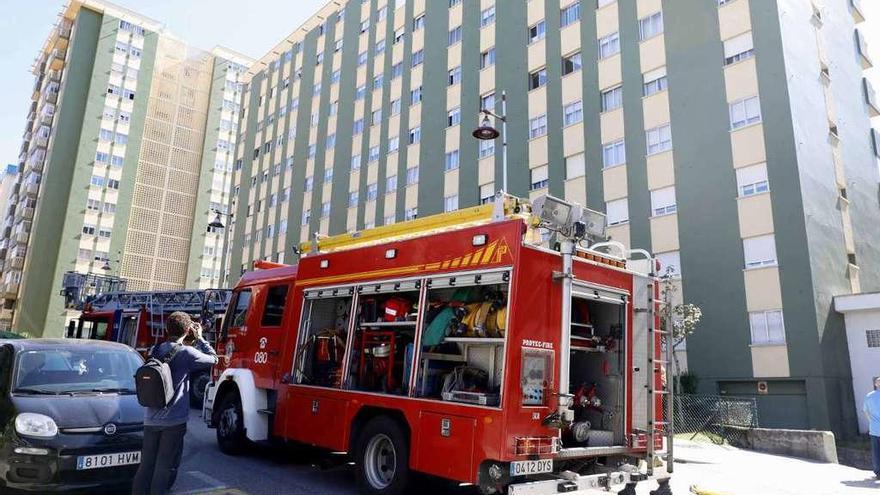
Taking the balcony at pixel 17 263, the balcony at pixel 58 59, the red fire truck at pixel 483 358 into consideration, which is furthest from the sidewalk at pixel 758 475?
the balcony at pixel 58 59

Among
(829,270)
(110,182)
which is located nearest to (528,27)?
(829,270)

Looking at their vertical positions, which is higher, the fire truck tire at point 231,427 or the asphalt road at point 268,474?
the fire truck tire at point 231,427

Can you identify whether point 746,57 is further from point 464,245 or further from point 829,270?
point 464,245

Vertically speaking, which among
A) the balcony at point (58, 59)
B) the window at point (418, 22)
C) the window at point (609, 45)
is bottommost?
the window at point (609, 45)

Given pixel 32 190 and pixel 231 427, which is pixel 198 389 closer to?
pixel 231 427

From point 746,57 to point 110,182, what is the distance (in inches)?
2458

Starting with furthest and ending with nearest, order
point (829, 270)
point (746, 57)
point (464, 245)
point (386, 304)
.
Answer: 1. point (746, 57)
2. point (829, 270)
3. point (386, 304)
4. point (464, 245)

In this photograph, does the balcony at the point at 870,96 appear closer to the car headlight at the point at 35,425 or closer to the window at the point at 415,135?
the window at the point at 415,135

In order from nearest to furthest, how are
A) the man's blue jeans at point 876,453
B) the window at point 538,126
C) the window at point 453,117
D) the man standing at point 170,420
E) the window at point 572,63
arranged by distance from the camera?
the man standing at point 170,420 → the man's blue jeans at point 876,453 → the window at point 572,63 → the window at point 538,126 → the window at point 453,117

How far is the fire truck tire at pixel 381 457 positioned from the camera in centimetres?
640

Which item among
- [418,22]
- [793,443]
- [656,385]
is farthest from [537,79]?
[656,385]

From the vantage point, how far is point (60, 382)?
20.9 feet

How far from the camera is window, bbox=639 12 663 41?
22984 mm

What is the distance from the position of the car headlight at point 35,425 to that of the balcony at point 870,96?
105ft
